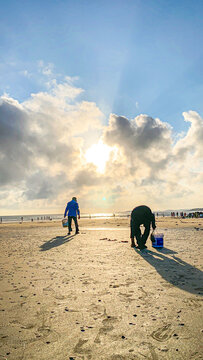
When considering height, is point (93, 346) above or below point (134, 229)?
A: below

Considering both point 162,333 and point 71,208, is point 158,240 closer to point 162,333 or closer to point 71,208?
point 162,333

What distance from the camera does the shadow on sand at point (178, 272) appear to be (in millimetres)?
4998

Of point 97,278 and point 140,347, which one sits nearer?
point 140,347

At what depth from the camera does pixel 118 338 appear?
296cm

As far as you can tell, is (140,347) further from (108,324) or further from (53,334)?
(53,334)

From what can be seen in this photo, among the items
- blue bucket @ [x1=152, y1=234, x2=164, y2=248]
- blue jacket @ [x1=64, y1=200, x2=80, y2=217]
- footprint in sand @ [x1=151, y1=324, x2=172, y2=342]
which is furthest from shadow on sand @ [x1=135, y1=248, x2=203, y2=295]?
blue jacket @ [x1=64, y1=200, x2=80, y2=217]

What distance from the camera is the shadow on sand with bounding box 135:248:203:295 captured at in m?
5.00

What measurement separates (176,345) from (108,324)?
39.0 inches

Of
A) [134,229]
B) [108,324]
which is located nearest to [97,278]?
[108,324]

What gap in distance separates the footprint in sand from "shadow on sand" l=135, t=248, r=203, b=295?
168 centimetres

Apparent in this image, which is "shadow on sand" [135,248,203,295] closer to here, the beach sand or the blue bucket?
the beach sand

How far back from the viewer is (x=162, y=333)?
3.07 metres

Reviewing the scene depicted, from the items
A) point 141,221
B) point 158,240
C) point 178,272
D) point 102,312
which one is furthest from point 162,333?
point 158,240

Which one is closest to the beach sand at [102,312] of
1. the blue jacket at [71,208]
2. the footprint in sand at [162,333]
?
the footprint in sand at [162,333]
